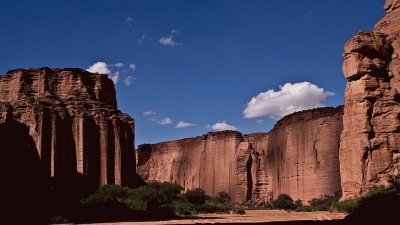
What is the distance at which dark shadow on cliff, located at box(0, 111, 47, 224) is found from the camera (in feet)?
70.2

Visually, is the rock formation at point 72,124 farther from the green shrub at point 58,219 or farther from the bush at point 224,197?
the bush at point 224,197

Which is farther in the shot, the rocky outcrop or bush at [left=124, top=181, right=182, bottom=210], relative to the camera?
the rocky outcrop

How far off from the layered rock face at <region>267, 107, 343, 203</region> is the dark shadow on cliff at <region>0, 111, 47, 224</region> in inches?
1884

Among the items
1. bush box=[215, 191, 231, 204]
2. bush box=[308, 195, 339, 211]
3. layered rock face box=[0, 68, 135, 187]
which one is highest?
layered rock face box=[0, 68, 135, 187]

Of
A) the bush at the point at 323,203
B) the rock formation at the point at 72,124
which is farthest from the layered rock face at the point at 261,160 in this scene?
the rock formation at the point at 72,124

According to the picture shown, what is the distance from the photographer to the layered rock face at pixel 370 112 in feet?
91.2

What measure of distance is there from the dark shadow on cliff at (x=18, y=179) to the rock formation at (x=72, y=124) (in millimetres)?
13051

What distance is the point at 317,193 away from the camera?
6869 centimetres

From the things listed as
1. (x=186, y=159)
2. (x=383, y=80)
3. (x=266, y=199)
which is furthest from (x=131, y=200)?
(x=186, y=159)

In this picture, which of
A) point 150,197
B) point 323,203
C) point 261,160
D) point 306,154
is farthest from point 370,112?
point 261,160

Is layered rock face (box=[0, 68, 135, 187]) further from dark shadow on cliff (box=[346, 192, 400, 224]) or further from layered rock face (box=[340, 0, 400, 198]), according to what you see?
dark shadow on cliff (box=[346, 192, 400, 224])

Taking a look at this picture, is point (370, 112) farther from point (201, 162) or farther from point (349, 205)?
point (201, 162)

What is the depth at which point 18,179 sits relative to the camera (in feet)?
75.4

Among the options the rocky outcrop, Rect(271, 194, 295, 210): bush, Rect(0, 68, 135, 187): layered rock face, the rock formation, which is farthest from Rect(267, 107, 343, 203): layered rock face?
Rect(0, 68, 135, 187): layered rock face
